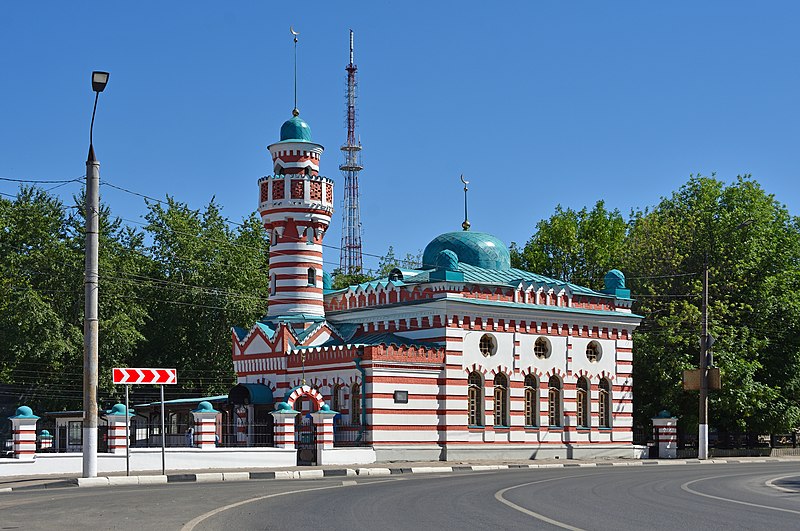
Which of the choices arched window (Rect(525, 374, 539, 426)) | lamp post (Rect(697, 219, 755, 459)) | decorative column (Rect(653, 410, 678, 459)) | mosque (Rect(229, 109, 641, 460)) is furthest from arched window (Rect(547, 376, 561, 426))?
lamp post (Rect(697, 219, 755, 459))

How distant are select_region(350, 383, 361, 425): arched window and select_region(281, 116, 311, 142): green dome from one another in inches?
412

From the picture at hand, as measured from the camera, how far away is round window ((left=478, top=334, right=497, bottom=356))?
4406cm

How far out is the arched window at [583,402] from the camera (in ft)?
155

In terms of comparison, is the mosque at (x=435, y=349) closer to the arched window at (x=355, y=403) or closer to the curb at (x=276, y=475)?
the arched window at (x=355, y=403)

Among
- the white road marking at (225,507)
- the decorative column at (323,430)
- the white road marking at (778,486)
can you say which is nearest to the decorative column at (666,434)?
the white road marking at (778,486)

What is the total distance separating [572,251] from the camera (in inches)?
2581

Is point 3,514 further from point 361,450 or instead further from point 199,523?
point 361,450

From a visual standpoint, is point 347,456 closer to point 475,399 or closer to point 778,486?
point 475,399

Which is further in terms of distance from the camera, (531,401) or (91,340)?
(531,401)

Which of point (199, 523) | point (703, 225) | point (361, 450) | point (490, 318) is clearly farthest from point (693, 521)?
point (703, 225)

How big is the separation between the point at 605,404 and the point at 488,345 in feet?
23.4

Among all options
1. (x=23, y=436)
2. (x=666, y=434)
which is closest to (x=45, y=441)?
(x=23, y=436)

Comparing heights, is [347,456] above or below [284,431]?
below

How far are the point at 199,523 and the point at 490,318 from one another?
29.0 metres
